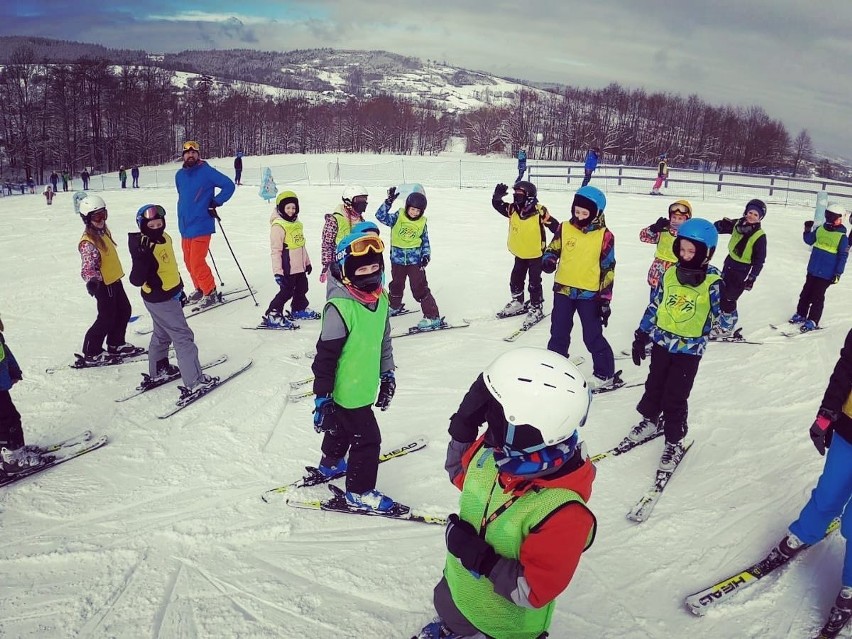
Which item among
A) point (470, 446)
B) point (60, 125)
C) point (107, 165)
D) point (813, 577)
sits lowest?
point (813, 577)

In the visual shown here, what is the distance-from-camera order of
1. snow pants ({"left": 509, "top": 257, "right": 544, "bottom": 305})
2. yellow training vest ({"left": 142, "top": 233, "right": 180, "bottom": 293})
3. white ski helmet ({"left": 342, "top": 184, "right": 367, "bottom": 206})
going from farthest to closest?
snow pants ({"left": 509, "top": 257, "right": 544, "bottom": 305}) → white ski helmet ({"left": 342, "top": 184, "right": 367, "bottom": 206}) → yellow training vest ({"left": 142, "top": 233, "right": 180, "bottom": 293})

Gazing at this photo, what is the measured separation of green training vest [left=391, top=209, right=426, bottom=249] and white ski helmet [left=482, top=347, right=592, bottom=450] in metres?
4.99

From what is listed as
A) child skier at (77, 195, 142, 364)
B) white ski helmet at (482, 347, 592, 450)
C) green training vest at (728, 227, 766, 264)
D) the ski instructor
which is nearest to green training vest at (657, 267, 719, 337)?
white ski helmet at (482, 347, 592, 450)

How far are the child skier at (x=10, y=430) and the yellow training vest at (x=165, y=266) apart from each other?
1231mm

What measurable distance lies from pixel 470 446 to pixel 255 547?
191 cm

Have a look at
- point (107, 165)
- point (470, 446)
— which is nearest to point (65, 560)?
point (470, 446)

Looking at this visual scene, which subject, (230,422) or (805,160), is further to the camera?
(805,160)

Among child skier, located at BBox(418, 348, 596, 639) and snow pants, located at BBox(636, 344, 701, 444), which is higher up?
child skier, located at BBox(418, 348, 596, 639)

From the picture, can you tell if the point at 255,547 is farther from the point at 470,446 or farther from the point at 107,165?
the point at 107,165

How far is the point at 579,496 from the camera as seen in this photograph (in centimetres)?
166

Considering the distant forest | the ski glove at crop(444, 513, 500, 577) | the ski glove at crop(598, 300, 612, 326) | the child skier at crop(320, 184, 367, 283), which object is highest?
the distant forest

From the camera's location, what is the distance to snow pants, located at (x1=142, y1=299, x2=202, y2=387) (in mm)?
4793

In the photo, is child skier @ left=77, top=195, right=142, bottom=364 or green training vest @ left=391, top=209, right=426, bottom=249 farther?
green training vest @ left=391, top=209, right=426, bottom=249

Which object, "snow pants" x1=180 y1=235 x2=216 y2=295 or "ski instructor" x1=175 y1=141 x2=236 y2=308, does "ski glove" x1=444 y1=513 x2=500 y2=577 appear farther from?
"snow pants" x1=180 y1=235 x2=216 y2=295
